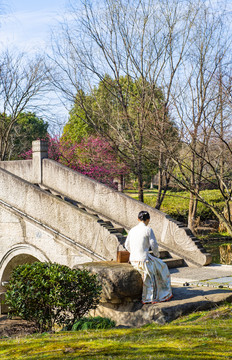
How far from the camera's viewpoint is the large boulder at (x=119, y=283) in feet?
24.2

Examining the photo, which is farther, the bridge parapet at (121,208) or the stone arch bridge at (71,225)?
the bridge parapet at (121,208)

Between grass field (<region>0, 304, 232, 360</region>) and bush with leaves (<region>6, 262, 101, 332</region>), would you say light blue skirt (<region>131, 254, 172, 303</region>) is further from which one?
grass field (<region>0, 304, 232, 360</region>)

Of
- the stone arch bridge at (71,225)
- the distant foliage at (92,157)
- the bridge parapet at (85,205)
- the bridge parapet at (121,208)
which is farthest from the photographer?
the distant foliage at (92,157)

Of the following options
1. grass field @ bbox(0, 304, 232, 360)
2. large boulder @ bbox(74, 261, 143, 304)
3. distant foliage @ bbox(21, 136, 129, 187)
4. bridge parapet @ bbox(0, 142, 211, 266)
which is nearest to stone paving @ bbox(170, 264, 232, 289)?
bridge parapet @ bbox(0, 142, 211, 266)

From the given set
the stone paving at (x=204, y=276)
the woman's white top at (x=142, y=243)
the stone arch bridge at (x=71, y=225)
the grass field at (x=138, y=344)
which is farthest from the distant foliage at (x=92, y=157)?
the grass field at (x=138, y=344)

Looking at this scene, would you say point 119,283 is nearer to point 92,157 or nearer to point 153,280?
point 153,280

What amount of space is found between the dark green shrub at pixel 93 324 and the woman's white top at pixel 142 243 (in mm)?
1130

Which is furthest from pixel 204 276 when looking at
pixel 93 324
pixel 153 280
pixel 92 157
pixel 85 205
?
pixel 92 157

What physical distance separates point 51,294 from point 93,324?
2.79ft

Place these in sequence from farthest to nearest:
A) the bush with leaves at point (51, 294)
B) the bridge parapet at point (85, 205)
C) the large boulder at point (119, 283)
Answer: the bridge parapet at point (85, 205) → the large boulder at point (119, 283) → the bush with leaves at point (51, 294)

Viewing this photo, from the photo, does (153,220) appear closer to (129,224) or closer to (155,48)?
(129,224)

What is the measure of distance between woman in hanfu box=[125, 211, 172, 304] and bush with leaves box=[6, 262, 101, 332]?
0.79 m

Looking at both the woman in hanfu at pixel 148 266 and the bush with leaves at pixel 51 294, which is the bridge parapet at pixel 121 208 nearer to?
the woman in hanfu at pixel 148 266

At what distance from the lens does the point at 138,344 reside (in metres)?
5.07
